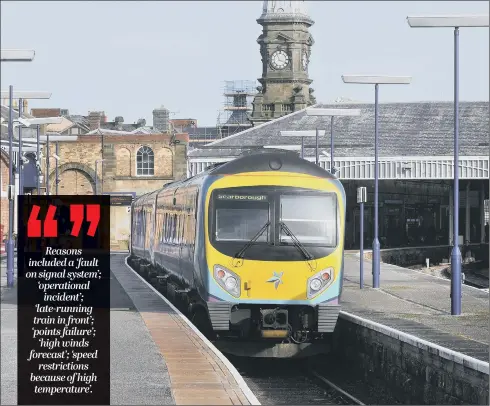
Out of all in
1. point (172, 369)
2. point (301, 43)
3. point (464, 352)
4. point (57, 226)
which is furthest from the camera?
point (301, 43)

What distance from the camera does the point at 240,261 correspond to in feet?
71.4

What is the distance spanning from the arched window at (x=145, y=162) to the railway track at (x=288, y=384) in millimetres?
62659

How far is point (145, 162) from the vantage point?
87125mm

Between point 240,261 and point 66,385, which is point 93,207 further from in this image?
point 66,385

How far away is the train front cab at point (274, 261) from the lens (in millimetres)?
21719

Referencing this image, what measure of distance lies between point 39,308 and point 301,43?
110m

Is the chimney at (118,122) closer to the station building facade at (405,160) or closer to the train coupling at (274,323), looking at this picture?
the station building facade at (405,160)

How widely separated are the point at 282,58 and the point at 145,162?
4751 centimetres

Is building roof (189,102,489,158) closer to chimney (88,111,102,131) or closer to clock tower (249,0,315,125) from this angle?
chimney (88,111,102,131)

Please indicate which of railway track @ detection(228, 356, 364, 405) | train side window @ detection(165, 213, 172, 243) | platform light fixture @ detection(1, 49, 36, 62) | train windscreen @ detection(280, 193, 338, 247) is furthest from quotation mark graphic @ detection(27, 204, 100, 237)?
train windscreen @ detection(280, 193, 338, 247)

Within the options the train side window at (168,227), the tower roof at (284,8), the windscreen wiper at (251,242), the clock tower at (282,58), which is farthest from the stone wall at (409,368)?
the tower roof at (284,8)

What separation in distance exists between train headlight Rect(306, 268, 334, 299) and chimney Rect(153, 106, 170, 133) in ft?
329

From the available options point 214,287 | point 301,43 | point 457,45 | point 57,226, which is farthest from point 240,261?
point 301,43

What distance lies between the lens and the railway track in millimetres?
19531
